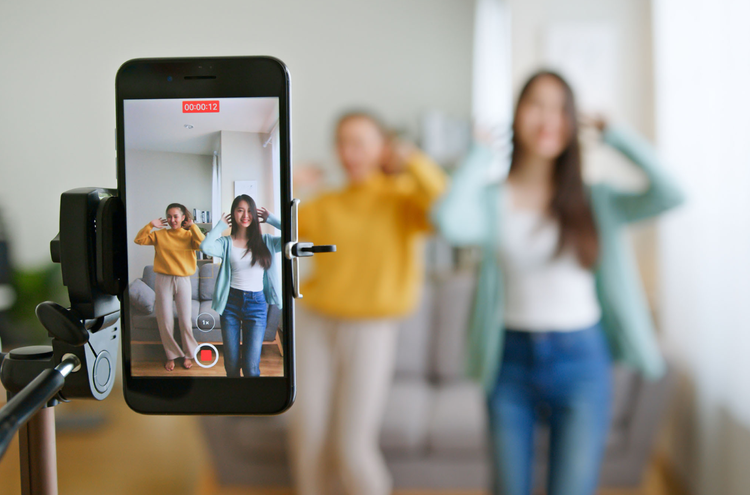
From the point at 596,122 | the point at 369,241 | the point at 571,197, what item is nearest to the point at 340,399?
the point at 369,241

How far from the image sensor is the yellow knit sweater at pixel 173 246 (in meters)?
0.24

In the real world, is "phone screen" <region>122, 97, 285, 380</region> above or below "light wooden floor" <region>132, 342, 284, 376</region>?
above

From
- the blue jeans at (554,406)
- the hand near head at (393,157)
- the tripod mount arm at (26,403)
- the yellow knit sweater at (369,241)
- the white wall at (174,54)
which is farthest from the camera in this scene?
the hand near head at (393,157)

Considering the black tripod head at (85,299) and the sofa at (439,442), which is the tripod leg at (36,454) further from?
the sofa at (439,442)

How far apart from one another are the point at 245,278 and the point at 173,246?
0.04m

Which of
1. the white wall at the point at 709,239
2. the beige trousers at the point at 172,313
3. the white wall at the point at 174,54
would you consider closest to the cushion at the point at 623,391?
the white wall at the point at 709,239

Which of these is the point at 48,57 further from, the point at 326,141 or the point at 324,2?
the point at 326,141

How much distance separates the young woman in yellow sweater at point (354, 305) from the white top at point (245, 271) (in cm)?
75

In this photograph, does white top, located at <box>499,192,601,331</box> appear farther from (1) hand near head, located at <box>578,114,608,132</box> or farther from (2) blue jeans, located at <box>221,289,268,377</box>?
(2) blue jeans, located at <box>221,289,268,377</box>

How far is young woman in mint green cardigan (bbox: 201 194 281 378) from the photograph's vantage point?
24cm

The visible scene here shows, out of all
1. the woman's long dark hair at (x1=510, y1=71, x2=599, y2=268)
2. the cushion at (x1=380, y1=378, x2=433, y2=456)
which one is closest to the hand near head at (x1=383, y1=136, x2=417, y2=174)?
the woman's long dark hair at (x1=510, y1=71, x2=599, y2=268)

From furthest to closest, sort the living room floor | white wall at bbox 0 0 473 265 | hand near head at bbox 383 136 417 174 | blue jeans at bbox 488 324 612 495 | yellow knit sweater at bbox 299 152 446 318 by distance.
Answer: hand near head at bbox 383 136 417 174 < the living room floor < yellow knit sweater at bbox 299 152 446 318 < white wall at bbox 0 0 473 265 < blue jeans at bbox 488 324 612 495

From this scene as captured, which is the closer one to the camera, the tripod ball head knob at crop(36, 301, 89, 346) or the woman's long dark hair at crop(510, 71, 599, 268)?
the tripod ball head knob at crop(36, 301, 89, 346)

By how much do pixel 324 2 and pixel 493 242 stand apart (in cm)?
100
